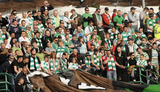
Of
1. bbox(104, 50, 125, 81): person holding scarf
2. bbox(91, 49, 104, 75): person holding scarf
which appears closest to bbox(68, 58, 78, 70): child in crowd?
bbox(91, 49, 104, 75): person holding scarf

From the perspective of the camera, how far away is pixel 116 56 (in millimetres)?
14188

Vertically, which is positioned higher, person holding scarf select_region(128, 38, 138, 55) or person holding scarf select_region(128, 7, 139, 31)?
person holding scarf select_region(128, 7, 139, 31)

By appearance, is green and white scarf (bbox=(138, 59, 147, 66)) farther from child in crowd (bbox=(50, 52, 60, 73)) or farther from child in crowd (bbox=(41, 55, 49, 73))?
child in crowd (bbox=(41, 55, 49, 73))

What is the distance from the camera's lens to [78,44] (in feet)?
48.5

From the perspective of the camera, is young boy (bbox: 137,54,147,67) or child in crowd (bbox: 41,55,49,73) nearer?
child in crowd (bbox: 41,55,49,73)

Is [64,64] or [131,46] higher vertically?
[131,46]

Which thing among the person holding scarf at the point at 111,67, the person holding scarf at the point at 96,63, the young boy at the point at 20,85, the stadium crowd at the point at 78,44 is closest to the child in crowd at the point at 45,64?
the stadium crowd at the point at 78,44

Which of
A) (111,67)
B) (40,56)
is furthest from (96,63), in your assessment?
(40,56)

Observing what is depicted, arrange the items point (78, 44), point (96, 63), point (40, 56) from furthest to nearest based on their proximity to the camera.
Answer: point (78, 44) → point (96, 63) → point (40, 56)

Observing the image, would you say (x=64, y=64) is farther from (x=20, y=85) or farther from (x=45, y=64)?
(x=20, y=85)

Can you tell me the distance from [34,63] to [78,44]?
8.75 feet

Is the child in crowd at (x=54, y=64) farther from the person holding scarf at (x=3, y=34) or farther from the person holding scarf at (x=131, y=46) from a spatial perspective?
the person holding scarf at (x=131, y=46)

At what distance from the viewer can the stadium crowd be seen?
13.0 metres

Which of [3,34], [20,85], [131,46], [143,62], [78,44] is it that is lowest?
[20,85]
